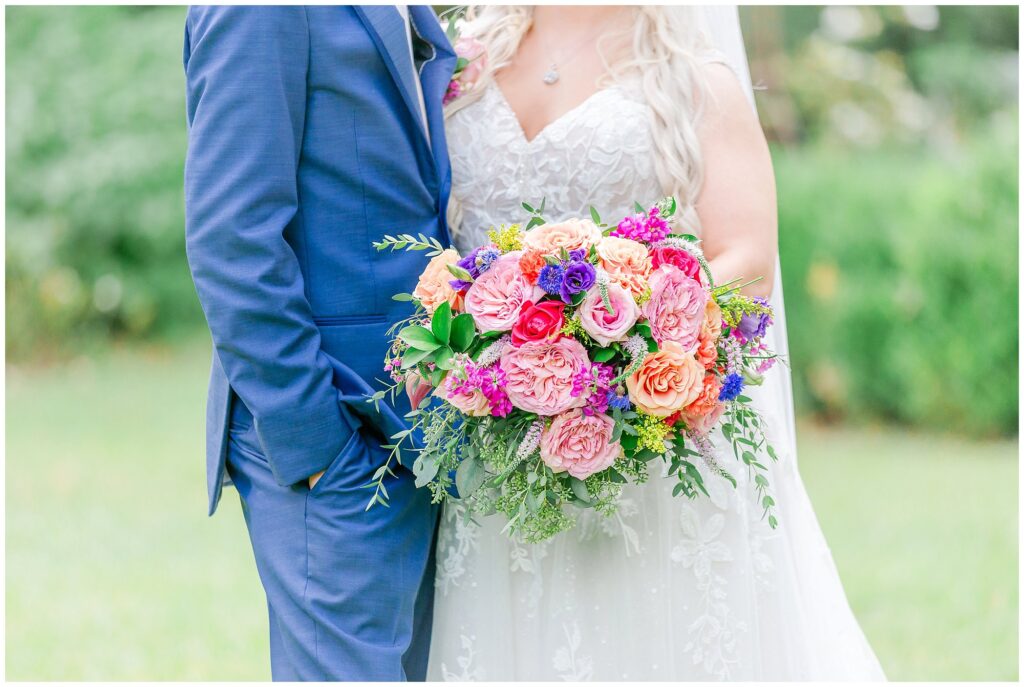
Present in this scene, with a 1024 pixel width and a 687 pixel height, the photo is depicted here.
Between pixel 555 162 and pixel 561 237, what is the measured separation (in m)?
0.52

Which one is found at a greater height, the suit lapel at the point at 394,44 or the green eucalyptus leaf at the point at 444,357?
the suit lapel at the point at 394,44

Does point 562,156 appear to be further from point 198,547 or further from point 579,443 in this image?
point 198,547

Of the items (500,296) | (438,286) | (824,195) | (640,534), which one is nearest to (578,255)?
(500,296)

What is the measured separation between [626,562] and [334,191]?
1.09 m

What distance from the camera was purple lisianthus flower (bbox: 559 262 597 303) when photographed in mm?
2168

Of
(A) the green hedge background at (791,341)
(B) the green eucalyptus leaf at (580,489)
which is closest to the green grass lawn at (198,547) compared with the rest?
(A) the green hedge background at (791,341)

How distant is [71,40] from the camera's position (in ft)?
38.4

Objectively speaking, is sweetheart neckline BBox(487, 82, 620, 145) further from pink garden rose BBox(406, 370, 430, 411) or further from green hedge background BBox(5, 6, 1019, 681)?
green hedge background BBox(5, 6, 1019, 681)

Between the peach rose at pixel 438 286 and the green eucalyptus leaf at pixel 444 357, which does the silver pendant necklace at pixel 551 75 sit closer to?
the peach rose at pixel 438 286

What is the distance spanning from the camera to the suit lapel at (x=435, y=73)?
101 inches

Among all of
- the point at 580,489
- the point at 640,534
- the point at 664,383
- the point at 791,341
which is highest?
the point at 664,383

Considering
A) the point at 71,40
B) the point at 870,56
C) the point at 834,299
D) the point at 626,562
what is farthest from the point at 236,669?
the point at 870,56

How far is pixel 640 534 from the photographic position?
2680mm

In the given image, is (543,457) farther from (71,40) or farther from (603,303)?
(71,40)
